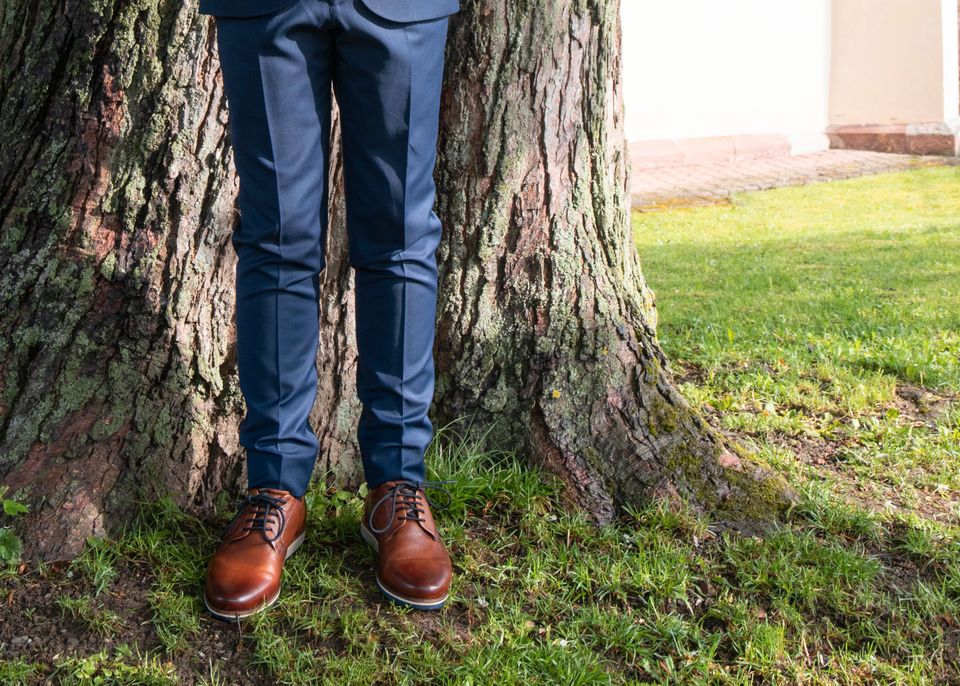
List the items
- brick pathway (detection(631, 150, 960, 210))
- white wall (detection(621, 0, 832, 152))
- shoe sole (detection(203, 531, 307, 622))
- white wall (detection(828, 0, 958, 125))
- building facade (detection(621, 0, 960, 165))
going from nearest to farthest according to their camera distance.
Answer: shoe sole (detection(203, 531, 307, 622))
brick pathway (detection(631, 150, 960, 210))
white wall (detection(621, 0, 832, 152))
building facade (detection(621, 0, 960, 165))
white wall (detection(828, 0, 958, 125))

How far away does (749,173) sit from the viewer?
10406 millimetres

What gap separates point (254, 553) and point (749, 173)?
9.01 meters

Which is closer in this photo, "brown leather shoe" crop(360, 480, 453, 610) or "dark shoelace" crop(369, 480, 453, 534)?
"brown leather shoe" crop(360, 480, 453, 610)

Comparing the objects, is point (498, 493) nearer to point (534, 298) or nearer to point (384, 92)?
point (534, 298)

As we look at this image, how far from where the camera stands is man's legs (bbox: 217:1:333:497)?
214 cm

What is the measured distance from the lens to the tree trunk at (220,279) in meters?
2.44

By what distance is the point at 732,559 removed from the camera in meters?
2.54

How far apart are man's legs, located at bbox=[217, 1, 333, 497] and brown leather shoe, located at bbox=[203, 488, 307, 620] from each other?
1.8 inches

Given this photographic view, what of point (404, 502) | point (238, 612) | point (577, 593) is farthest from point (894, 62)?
point (238, 612)

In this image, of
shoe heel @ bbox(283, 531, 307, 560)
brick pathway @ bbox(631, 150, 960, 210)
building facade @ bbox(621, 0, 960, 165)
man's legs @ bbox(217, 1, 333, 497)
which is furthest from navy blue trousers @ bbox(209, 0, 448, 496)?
building facade @ bbox(621, 0, 960, 165)

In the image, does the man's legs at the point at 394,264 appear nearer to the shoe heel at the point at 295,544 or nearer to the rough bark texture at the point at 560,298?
the shoe heel at the point at 295,544

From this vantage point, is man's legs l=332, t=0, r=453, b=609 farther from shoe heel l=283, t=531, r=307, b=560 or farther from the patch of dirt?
the patch of dirt

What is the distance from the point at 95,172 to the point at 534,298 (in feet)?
3.86

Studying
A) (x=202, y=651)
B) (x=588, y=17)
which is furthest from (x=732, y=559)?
(x=588, y=17)
